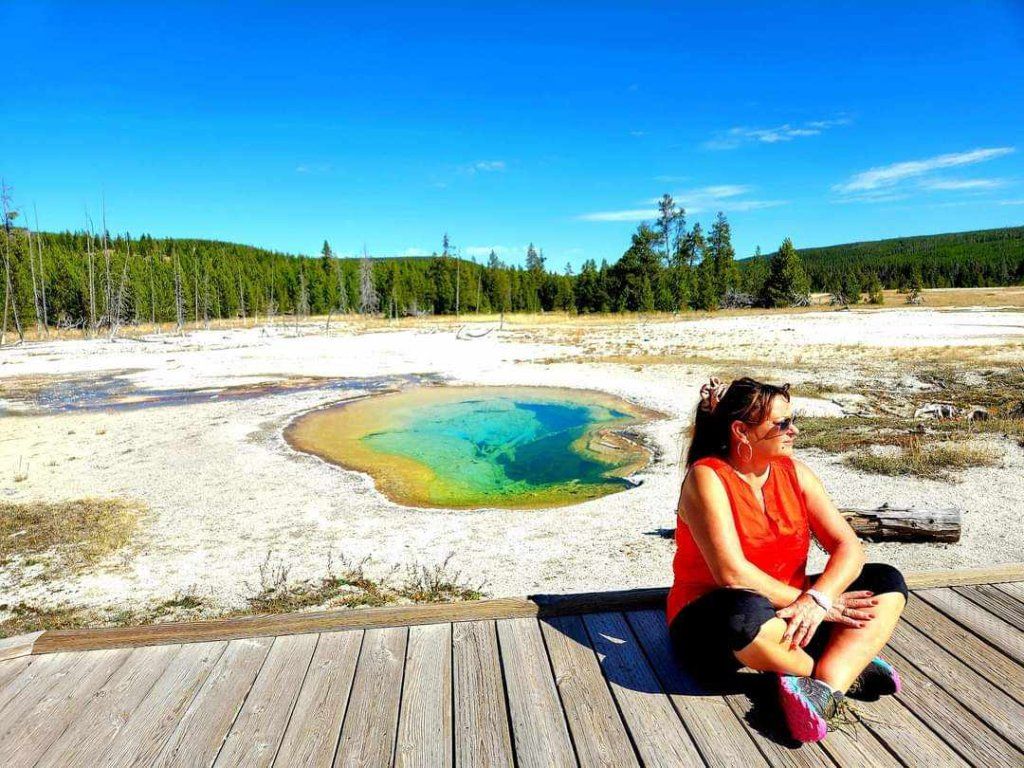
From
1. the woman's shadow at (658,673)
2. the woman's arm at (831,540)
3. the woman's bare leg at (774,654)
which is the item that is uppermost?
the woman's arm at (831,540)

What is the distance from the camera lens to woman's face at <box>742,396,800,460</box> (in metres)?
2.80

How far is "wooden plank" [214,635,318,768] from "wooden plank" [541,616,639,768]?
1239 millimetres

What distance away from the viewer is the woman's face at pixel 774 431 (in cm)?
280

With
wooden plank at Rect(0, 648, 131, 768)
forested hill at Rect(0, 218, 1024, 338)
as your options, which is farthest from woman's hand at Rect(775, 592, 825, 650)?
forested hill at Rect(0, 218, 1024, 338)

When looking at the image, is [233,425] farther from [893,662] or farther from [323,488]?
[893,662]

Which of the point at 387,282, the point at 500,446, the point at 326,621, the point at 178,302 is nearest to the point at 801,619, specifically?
the point at 326,621

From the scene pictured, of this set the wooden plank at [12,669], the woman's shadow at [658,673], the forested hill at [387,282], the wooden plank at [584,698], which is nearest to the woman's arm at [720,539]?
the woman's shadow at [658,673]

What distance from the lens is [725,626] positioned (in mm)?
2615

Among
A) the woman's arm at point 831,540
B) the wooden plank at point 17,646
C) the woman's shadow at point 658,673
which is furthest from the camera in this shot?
the wooden plank at point 17,646

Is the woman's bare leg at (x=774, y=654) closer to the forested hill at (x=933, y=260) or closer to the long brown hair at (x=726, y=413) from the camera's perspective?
the long brown hair at (x=726, y=413)

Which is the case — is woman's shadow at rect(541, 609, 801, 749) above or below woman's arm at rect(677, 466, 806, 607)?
below

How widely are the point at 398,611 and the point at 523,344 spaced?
32411 mm

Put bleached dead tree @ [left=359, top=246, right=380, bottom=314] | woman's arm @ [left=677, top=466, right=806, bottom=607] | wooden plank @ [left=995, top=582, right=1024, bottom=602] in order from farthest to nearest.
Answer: bleached dead tree @ [left=359, top=246, right=380, bottom=314]
wooden plank @ [left=995, top=582, right=1024, bottom=602]
woman's arm @ [left=677, top=466, right=806, bottom=607]

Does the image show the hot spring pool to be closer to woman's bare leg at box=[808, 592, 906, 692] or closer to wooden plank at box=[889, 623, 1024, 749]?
wooden plank at box=[889, 623, 1024, 749]
